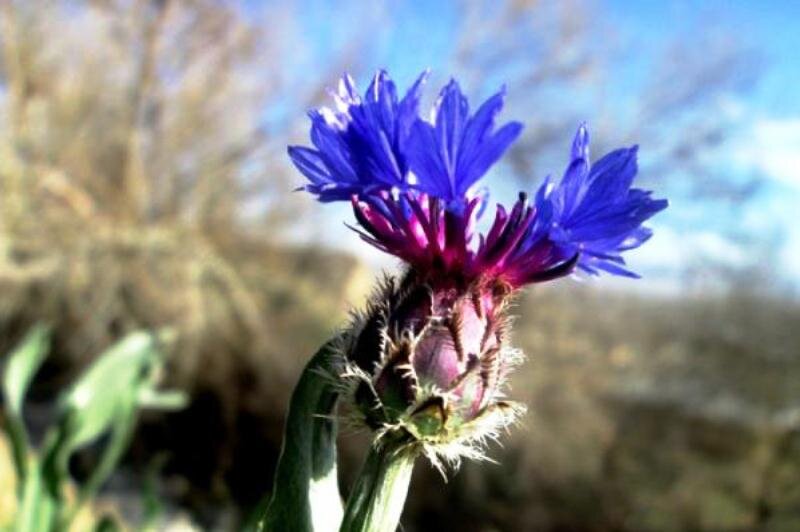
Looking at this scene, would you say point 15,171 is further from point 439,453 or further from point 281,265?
point 439,453

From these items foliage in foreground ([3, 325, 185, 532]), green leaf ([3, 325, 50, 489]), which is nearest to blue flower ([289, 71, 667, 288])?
foliage in foreground ([3, 325, 185, 532])

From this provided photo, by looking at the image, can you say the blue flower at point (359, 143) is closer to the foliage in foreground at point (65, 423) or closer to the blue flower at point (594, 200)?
the blue flower at point (594, 200)

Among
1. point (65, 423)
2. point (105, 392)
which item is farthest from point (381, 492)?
point (105, 392)

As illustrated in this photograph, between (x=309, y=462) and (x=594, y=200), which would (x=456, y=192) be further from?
(x=309, y=462)

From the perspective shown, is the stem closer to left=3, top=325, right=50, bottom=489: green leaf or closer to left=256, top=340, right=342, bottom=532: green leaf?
left=256, top=340, right=342, bottom=532: green leaf

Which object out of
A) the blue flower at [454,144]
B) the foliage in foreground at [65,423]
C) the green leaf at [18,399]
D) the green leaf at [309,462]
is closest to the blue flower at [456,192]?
the blue flower at [454,144]
